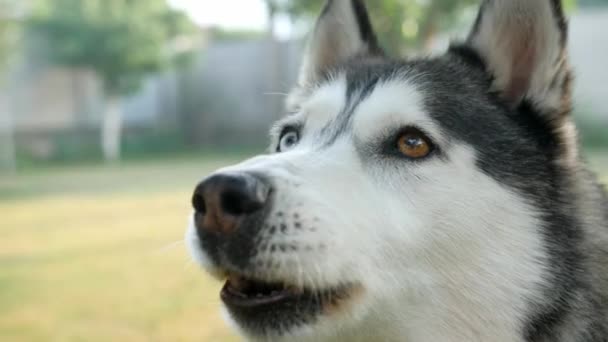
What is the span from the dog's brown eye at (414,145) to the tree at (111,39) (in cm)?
1372

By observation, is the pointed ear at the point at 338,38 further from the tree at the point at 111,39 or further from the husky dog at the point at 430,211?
the tree at the point at 111,39

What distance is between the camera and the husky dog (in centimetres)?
154

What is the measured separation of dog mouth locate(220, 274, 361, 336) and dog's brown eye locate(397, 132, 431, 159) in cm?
48

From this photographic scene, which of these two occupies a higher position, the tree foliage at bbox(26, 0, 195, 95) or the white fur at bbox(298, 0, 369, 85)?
the white fur at bbox(298, 0, 369, 85)

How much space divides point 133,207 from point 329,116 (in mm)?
6403

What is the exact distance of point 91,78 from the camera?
16.2m

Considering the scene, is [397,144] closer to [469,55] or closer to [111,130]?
[469,55]

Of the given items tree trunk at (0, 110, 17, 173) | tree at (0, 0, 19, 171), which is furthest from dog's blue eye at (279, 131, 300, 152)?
tree trunk at (0, 110, 17, 173)

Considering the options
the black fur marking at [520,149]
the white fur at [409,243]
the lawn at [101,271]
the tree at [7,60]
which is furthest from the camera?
the tree at [7,60]

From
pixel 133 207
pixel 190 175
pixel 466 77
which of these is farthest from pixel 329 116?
pixel 190 175

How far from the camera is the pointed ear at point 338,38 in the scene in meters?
2.59

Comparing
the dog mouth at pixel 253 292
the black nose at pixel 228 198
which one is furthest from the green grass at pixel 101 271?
the black nose at pixel 228 198

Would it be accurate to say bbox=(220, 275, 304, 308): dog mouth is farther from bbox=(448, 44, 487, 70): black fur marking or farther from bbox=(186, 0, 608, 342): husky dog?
bbox=(448, 44, 487, 70): black fur marking

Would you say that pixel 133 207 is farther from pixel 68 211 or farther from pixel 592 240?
pixel 592 240
